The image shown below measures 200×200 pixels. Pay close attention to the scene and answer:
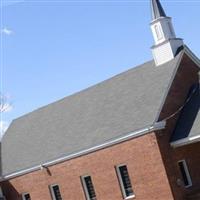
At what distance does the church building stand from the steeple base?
2.4 inches

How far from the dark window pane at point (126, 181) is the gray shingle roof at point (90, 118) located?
1923 mm

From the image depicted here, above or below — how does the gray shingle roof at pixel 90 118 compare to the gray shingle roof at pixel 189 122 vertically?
above

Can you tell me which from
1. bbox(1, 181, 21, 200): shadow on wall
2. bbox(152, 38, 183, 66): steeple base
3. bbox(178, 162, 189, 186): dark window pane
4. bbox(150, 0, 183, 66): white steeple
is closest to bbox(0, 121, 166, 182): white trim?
bbox(1, 181, 21, 200): shadow on wall

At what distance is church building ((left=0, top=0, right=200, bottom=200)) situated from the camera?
27.6 meters

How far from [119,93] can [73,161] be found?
5.10m

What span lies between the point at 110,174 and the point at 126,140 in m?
2.48

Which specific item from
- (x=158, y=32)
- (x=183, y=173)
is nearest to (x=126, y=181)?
(x=183, y=173)

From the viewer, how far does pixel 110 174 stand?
29.4 m

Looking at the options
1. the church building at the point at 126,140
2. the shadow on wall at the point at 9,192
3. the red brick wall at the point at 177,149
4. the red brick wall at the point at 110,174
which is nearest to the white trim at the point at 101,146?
the church building at the point at 126,140

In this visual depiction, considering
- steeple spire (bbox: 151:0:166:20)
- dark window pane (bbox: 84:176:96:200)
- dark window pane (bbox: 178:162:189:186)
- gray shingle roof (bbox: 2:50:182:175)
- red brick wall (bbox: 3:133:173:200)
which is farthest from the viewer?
steeple spire (bbox: 151:0:166:20)

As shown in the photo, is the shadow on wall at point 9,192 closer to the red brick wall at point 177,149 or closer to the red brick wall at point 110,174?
the red brick wall at point 110,174

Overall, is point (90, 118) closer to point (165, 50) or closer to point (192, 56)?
point (165, 50)

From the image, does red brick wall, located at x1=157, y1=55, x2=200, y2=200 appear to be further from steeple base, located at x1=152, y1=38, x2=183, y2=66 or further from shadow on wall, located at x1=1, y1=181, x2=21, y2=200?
shadow on wall, located at x1=1, y1=181, x2=21, y2=200

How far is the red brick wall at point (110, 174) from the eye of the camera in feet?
89.7
